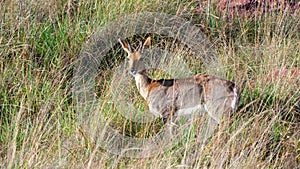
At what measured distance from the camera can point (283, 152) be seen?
176 inches

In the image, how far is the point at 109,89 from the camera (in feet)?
16.7

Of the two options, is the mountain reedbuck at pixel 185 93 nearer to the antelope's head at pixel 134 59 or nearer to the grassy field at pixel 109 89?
the antelope's head at pixel 134 59

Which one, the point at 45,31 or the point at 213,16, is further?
the point at 213,16

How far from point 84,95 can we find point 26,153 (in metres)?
1.43

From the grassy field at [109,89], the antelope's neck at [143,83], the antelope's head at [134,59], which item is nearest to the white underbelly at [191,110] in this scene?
the grassy field at [109,89]

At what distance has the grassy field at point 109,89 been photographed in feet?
13.1

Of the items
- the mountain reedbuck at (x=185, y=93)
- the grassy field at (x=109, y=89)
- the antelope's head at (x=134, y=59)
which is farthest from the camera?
the antelope's head at (x=134, y=59)

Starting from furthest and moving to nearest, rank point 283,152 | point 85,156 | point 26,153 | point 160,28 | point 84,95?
point 160,28 < point 84,95 < point 283,152 < point 85,156 < point 26,153

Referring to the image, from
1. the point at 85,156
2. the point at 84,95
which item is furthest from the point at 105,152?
the point at 84,95

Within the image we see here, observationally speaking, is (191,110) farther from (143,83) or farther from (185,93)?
(143,83)

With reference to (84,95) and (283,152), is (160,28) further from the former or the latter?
(283,152)

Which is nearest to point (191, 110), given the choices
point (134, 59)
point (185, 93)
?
point (185, 93)

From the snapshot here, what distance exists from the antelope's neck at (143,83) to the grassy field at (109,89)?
0.10m

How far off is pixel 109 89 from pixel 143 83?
29 cm
